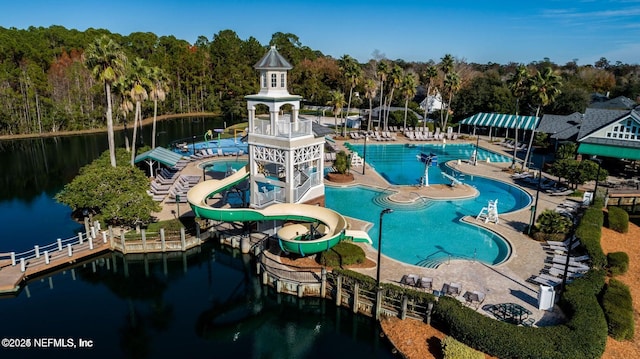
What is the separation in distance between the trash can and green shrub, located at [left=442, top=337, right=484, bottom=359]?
5.34 m

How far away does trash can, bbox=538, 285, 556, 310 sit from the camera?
1964 cm

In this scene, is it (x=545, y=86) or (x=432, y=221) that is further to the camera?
(x=545, y=86)

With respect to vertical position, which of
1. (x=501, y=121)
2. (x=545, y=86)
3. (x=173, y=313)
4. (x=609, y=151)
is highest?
(x=545, y=86)

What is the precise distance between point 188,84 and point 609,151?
77.9 metres

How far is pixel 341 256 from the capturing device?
23859 mm

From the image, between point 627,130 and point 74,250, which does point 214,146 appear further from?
point 627,130

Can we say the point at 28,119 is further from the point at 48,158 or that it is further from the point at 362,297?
the point at 362,297

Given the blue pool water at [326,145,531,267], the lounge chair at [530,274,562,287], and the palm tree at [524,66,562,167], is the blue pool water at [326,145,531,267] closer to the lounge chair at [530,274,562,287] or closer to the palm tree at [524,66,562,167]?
the lounge chair at [530,274,562,287]

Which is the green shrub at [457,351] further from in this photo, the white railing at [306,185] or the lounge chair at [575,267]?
the white railing at [306,185]

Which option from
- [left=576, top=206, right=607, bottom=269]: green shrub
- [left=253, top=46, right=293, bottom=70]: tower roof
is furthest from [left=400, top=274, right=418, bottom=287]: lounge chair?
[left=253, top=46, right=293, bottom=70]: tower roof

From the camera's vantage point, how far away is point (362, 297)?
69.0 ft

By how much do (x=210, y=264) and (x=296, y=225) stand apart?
6.09 meters

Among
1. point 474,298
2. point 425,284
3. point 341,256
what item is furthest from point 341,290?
point 474,298

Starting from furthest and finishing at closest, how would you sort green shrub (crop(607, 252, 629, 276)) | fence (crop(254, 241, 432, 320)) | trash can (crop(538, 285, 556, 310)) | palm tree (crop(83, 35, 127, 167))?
palm tree (crop(83, 35, 127, 167)) → green shrub (crop(607, 252, 629, 276)) → fence (crop(254, 241, 432, 320)) → trash can (crop(538, 285, 556, 310))
